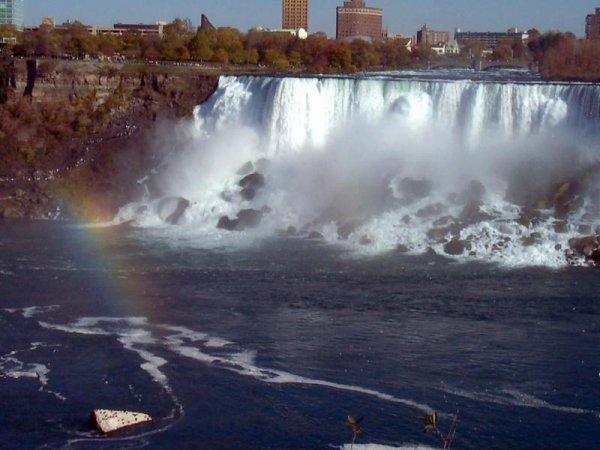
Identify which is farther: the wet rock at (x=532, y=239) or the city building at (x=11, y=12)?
A: the city building at (x=11, y=12)

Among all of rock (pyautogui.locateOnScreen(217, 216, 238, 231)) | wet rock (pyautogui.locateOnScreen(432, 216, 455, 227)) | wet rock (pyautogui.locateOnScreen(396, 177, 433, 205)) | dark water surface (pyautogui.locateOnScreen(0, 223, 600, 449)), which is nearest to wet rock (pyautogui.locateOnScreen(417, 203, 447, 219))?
wet rock (pyautogui.locateOnScreen(432, 216, 455, 227))

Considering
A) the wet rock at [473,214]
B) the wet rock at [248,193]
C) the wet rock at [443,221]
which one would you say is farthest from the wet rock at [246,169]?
the wet rock at [473,214]

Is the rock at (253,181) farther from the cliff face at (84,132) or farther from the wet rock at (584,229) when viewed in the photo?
the wet rock at (584,229)

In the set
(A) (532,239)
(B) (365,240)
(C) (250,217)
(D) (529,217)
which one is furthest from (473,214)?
(C) (250,217)

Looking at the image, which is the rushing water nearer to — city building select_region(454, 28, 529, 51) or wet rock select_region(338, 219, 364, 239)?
wet rock select_region(338, 219, 364, 239)

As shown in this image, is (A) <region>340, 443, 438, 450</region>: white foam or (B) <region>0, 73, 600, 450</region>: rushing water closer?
(A) <region>340, 443, 438, 450</region>: white foam

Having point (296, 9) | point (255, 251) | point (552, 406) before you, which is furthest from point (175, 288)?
point (296, 9)
